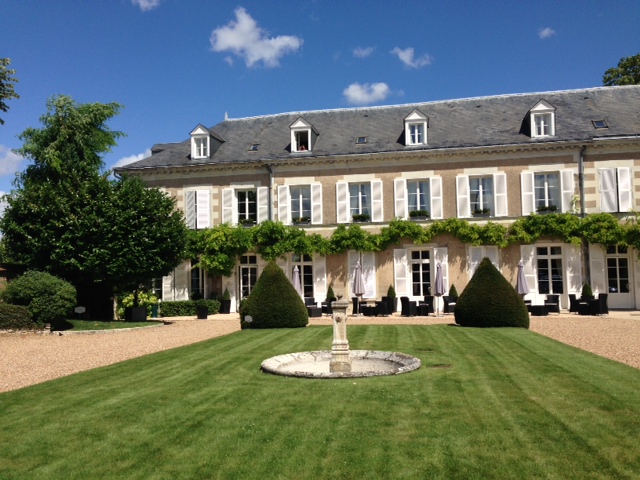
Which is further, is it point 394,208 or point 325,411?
point 394,208

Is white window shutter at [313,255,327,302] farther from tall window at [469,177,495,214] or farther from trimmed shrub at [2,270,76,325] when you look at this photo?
trimmed shrub at [2,270,76,325]

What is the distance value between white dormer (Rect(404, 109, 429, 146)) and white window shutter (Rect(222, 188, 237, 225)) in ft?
23.1

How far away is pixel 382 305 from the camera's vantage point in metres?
17.7

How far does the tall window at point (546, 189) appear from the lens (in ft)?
62.8

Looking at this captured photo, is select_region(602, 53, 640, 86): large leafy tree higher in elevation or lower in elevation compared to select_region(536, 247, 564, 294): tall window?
higher

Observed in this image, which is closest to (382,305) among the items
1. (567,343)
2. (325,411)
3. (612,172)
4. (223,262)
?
(223,262)

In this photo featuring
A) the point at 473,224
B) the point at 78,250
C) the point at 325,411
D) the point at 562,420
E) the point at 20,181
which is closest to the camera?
the point at 562,420

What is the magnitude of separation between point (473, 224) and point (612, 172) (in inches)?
196

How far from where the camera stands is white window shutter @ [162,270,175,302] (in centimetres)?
2120

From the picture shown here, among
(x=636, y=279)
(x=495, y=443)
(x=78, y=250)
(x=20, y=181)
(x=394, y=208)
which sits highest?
(x=20, y=181)

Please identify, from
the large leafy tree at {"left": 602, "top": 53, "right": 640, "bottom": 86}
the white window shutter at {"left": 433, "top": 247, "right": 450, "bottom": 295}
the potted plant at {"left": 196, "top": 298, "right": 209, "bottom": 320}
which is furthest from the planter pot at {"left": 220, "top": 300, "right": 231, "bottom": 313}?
the large leafy tree at {"left": 602, "top": 53, "right": 640, "bottom": 86}

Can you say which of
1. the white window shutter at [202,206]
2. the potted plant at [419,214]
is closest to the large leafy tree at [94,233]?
the white window shutter at [202,206]

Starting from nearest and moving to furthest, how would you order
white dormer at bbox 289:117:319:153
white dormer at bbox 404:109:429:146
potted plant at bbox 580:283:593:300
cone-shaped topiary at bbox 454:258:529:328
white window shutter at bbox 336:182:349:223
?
1. cone-shaped topiary at bbox 454:258:529:328
2. potted plant at bbox 580:283:593:300
3. white dormer at bbox 404:109:429:146
4. white window shutter at bbox 336:182:349:223
5. white dormer at bbox 289:117:319:153

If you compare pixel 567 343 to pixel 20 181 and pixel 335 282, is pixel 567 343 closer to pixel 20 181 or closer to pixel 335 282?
pixel 335 282
